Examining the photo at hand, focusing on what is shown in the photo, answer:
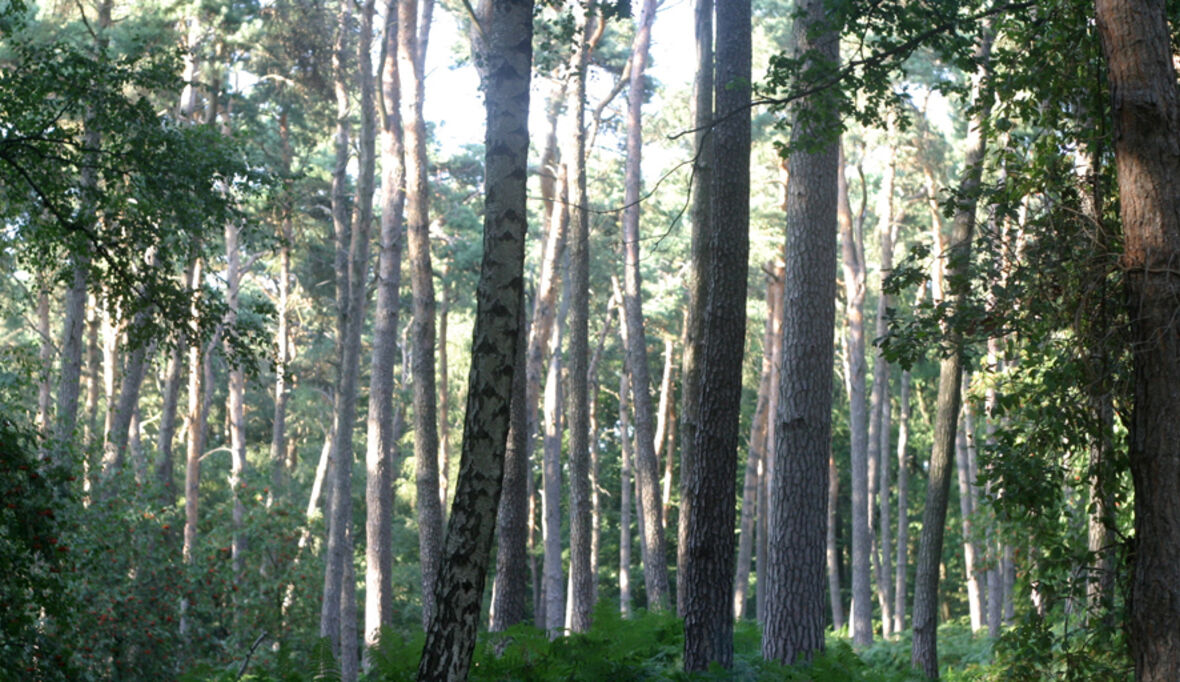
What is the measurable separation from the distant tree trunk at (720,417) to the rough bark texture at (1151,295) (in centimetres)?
263

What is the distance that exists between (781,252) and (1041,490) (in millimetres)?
18598

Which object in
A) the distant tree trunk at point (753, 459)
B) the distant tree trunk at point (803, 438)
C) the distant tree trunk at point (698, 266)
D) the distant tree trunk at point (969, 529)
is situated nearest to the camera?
the distant tree trunk at point (803, 438)

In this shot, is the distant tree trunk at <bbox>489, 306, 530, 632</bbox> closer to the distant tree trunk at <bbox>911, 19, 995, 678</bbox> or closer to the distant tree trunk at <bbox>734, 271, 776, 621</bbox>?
the distant tree trunk at <bbox>911, 19, 995, 678</bbox>

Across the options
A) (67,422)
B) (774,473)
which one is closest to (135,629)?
(67,422)

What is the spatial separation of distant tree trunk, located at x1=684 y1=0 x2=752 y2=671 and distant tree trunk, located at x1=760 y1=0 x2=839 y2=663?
1076mm

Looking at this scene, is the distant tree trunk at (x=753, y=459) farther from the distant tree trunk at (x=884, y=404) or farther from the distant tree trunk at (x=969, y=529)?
the distant tree trunk at (x=969, y=529)

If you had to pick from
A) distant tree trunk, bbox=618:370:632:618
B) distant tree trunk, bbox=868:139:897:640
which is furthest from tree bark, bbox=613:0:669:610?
distant tree trunk, bbox=618:370:632:618

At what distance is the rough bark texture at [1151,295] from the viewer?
5.62m

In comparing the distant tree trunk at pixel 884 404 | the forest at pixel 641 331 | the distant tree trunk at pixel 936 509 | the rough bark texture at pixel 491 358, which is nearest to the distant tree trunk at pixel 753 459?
the distant tree trunk at pixel 884 404

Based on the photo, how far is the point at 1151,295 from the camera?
5766 mm

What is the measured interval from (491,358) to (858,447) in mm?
18366

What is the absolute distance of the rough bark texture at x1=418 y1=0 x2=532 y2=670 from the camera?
19.4ft

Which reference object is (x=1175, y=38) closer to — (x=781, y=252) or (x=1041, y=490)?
(x=1041, y=490)

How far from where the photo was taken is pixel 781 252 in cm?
2619
